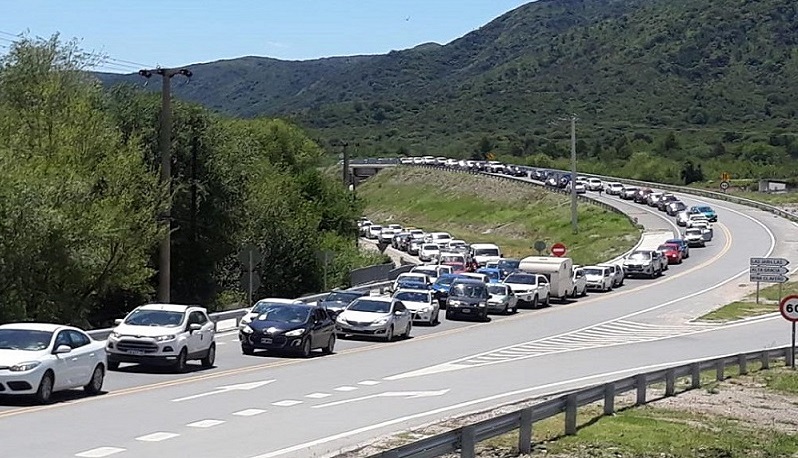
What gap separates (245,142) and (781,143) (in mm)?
133070

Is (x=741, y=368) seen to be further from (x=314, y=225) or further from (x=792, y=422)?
(x=314, y=225)

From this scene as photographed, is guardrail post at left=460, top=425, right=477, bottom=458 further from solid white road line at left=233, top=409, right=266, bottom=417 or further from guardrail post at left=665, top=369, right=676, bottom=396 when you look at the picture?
guardrail post at left=665, top=369, right=676, bottom=396

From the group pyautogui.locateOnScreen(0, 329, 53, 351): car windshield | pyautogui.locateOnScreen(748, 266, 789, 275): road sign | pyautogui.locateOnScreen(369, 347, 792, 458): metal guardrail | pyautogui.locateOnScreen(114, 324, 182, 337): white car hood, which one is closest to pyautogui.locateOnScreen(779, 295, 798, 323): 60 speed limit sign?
pyautogui.locateOnScreen(369, 347, 792, 458): metal guardrail

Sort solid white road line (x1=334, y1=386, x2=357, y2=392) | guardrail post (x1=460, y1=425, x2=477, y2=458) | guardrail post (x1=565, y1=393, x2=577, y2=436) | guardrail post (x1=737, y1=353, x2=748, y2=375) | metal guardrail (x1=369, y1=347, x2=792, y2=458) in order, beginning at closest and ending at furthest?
metal guardrail (x1=369, y1=347, x2=792, y2=458) < guardrail post (x1=460, y1=425, x2=477, y2=458) < guardrail post (x1=565, y1=393, x2=577, y2=436) < solid white road line (x1=334, y1=386, x2=357, y2=392) < guardrail post (x1=737, y1=353, x2=748, y2=375)

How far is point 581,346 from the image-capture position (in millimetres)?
40469

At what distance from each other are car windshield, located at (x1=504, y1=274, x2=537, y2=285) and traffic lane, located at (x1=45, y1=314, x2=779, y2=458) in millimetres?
17798

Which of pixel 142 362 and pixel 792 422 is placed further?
pixel 142 362

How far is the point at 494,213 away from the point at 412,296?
273ft

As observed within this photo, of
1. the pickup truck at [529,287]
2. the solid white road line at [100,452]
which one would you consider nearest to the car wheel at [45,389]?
the solid white road line at [100,452]

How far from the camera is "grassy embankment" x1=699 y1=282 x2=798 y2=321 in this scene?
53.1 meters

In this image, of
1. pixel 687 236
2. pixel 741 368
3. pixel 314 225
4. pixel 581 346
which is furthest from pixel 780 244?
pixel 741 368

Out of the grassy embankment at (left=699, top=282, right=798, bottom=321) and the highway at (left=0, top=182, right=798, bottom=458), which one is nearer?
the highway at (left=0, top=182, right=798, bottom=458)

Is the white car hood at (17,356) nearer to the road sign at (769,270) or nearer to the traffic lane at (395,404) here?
the traffic lane at (395,404)

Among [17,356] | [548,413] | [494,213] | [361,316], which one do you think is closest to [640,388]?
[548,413]
